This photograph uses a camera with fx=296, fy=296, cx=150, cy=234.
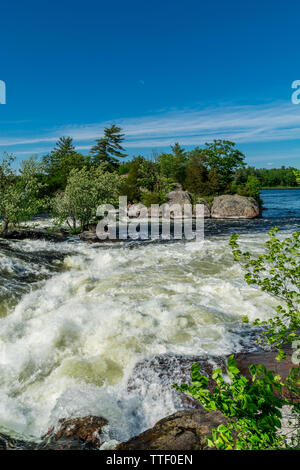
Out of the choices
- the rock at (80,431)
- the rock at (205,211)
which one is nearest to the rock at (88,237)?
the rock at (80,431)

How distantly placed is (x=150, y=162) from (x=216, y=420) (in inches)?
1623

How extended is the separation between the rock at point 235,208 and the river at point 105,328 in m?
20.2

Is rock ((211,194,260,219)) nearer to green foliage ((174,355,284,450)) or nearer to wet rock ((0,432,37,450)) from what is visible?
wet rock ((0,432,37,450))

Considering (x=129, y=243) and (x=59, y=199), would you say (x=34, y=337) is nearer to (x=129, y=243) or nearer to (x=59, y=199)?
(x=129, y=243)

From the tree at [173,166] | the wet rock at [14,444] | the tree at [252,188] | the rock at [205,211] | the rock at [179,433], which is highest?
the tree at [173,166]

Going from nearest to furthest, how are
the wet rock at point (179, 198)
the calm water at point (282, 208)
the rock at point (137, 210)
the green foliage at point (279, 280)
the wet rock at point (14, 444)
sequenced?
the green foliage at point (279, 280)
the wet rock at point (14, 444)
the calm water at point (282, 208)
the rock at point (137, 210)
the wet rock at point (179, 198)

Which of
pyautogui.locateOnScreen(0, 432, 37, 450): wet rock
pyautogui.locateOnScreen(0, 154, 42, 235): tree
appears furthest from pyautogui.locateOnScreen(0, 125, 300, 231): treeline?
pyautogui.locateOnScreen(0, 432, 37, 450): wet rock

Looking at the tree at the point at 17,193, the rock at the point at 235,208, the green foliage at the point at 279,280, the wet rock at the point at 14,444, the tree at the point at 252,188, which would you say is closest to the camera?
the green foliage at the point at 279,280

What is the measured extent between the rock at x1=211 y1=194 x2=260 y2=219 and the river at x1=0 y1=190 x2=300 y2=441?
66.4 ft

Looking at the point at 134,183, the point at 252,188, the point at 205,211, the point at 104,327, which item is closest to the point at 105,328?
the point at 104,327

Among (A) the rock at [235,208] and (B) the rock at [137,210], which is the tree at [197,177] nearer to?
(A) the rock at [235,208]

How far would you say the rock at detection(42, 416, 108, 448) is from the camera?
10.8 ft

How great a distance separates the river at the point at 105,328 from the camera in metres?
4.15
